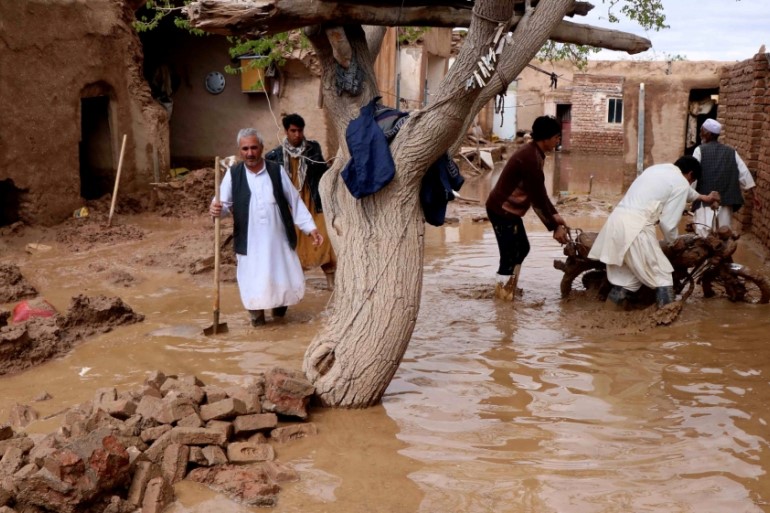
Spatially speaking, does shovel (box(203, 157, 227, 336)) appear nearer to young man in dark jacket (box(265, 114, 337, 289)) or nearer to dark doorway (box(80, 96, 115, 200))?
young man in dark jacket (box(265, 114, 337, 289))

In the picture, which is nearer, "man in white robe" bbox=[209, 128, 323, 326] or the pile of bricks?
the pile of bricks

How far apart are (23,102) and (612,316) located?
7521 mm

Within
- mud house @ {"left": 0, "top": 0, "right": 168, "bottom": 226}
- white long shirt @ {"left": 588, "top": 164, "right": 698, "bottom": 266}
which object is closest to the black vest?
white long shirt @ {"left": 588, "top": 164, "right": 698, "bottom": 266}

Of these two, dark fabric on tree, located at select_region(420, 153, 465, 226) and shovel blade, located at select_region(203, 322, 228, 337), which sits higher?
dark fabric on tree, located at select_region(420, 153, 465, 226)

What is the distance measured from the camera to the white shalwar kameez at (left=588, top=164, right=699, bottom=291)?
6641 millimetres

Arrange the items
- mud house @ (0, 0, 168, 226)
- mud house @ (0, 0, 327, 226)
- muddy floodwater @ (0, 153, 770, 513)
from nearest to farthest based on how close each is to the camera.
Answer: muddy floodwater @ (0, 153, 770, 513), mud house @ (0, 0, 168, 226), mud house @ (0, 0, 327, 226)

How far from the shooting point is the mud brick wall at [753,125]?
9.75 metres

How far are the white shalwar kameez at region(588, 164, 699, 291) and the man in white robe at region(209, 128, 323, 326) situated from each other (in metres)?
2.45

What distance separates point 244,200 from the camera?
21.4ft

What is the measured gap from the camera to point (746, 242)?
1030 cm

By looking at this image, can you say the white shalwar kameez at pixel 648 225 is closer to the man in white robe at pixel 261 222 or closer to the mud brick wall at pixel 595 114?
the man in white robe at pixel 261 222

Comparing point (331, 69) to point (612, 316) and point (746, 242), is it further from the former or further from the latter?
point (746, 242)

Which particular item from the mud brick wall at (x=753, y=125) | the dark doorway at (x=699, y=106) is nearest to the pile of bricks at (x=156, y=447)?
the mud brick wall at (x=753, y=125)

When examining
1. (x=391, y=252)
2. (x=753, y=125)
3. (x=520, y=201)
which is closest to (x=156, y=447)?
(x=391, y=252)
